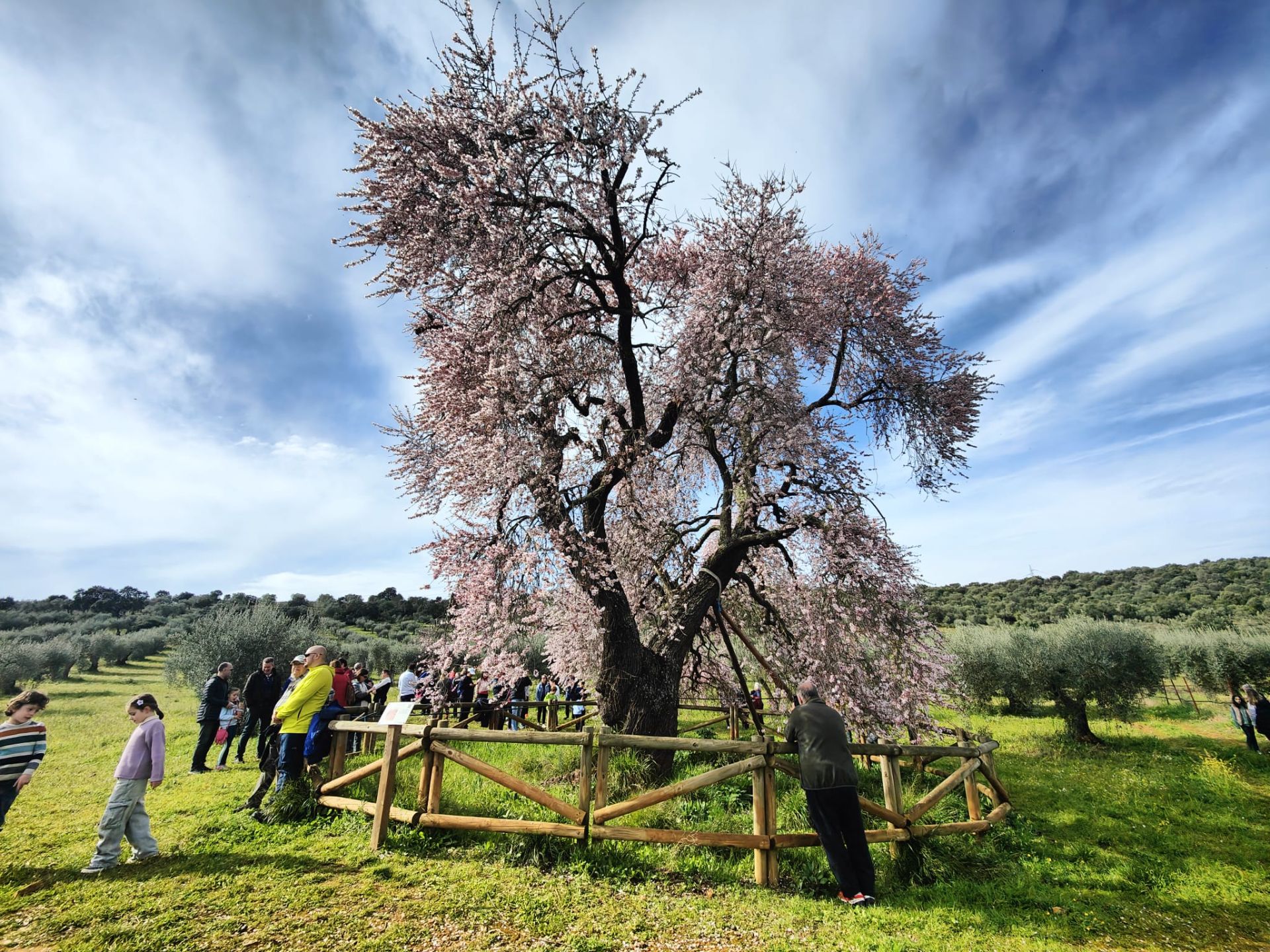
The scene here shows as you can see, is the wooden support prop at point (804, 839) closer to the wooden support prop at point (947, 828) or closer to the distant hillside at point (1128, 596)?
the wooden support prop at point (947, 828)

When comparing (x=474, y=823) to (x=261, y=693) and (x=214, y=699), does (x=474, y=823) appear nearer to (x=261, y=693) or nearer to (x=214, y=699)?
(x=261, y=693)

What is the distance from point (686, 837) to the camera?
608 cm

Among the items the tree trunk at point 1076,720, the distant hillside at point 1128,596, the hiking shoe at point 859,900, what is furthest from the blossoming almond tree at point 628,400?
the distant hillside at point 1128,596

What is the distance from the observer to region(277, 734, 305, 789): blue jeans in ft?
23.8

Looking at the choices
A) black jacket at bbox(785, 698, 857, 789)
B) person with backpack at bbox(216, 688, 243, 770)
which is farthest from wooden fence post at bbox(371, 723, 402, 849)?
person with backpack at bbox(216, 688, 243, 770)

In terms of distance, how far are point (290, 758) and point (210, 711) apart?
4.67 meters

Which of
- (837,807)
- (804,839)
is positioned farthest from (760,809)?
(837,807)

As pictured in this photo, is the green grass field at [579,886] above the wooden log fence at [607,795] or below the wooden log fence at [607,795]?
below

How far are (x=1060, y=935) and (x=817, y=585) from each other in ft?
18.9

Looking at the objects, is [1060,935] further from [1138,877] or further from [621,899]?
[621,899]

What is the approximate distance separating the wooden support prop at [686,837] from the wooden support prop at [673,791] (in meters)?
0.15

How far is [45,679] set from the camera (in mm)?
32719

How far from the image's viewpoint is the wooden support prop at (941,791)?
678 cm

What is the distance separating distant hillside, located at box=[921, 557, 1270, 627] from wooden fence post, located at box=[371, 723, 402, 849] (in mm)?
38343
